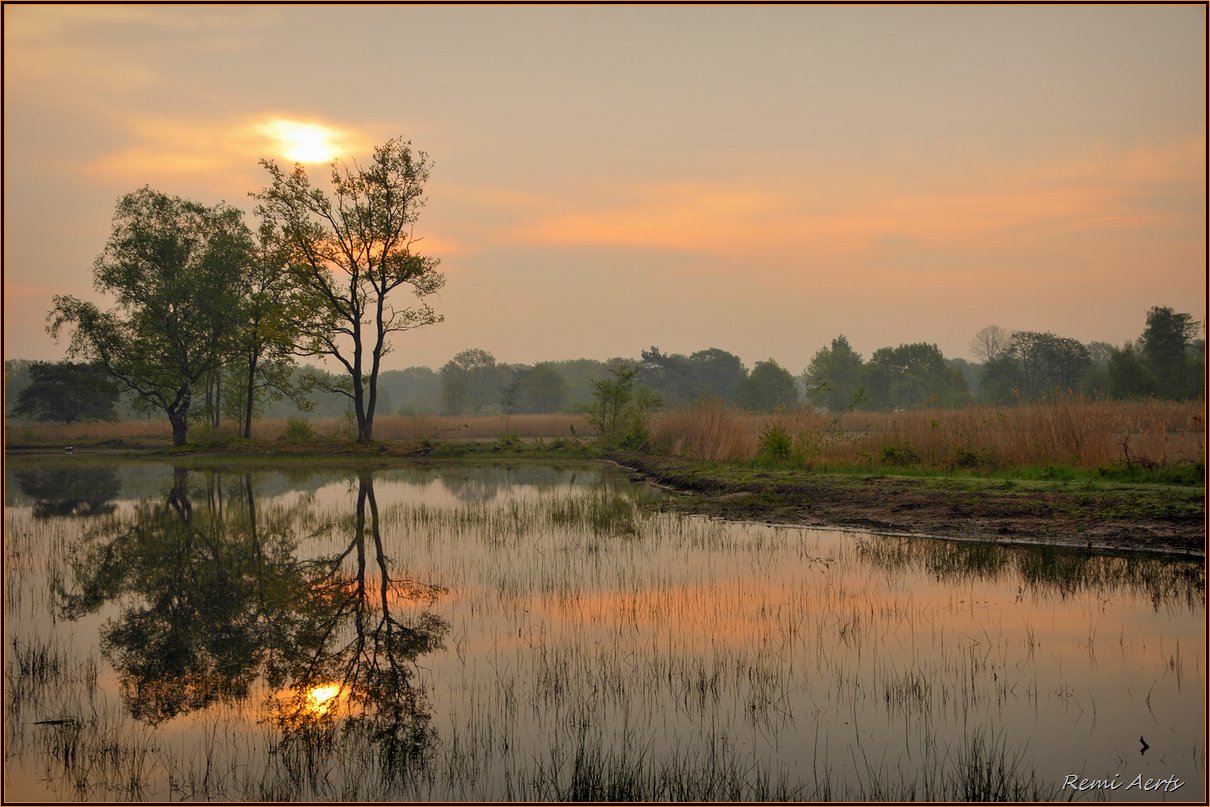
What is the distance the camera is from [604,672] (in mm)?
8141

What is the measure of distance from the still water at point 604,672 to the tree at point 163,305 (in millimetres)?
40189

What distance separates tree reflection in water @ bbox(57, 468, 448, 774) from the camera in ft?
23.9

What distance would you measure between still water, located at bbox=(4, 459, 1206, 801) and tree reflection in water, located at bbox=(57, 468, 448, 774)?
0.05 meters

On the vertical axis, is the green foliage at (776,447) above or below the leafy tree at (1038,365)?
below

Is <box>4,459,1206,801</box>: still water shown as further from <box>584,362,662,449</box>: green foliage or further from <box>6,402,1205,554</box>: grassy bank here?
<box>584,362,662,449</box>: green foliage

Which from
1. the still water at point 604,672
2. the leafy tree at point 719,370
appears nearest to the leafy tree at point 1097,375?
the still water at point 604,672

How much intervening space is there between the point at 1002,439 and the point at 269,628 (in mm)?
19023

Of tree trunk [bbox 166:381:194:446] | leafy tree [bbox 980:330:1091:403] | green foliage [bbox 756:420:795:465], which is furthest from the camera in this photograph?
leafy tree [bbox 980:330:1091:403]

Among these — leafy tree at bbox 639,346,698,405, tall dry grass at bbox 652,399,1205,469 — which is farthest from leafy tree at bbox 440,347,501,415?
tall dry grass at bbox 652,399,1205,469

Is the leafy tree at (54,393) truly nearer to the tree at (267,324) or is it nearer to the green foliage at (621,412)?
the tree at (267,324)

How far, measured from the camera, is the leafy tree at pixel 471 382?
13425cm

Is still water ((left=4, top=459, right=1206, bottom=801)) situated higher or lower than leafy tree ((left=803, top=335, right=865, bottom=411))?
lower

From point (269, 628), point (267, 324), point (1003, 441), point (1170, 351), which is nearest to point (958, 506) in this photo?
point (1003, 441)

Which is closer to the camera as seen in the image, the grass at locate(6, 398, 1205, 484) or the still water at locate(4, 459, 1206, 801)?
the still water at locate(4, 459, 1206, 801)
